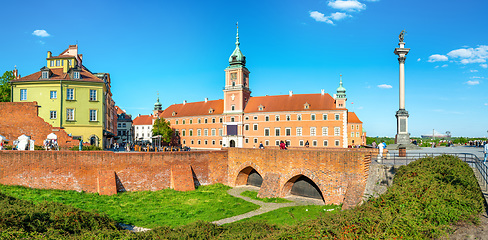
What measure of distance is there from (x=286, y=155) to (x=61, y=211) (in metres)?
15.9

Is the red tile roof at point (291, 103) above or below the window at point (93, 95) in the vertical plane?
above

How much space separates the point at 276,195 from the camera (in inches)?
930

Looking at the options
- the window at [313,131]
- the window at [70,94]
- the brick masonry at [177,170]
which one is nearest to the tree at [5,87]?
the window at [70,94]

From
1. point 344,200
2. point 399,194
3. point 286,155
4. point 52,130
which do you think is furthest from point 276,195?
point 52,130

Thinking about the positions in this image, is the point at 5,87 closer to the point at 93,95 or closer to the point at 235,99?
the point at 93,95

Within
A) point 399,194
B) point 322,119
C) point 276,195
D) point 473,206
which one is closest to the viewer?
point 473,206

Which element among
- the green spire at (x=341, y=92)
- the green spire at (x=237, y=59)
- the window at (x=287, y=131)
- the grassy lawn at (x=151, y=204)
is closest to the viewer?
the grassy lawn at (x=151, y=204)

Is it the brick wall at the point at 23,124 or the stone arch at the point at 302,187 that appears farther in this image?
the brick wall at the point at 23,124

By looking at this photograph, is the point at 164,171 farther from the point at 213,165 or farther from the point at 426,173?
the point at 426,173

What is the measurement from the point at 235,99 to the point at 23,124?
38.6 m

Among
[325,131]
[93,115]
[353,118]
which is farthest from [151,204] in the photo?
[353,118]

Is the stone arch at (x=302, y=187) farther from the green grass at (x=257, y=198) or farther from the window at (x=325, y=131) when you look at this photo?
the window at (x=325, y=131)

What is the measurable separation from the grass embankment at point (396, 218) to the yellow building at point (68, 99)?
23.7 m

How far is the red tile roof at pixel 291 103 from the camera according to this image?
55.0m
